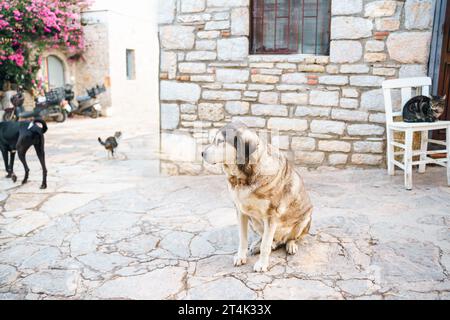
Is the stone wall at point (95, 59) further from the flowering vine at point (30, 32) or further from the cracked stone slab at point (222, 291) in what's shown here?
the cracked stone slab at point (222, 291)

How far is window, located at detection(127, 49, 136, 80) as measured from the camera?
14.6 metres

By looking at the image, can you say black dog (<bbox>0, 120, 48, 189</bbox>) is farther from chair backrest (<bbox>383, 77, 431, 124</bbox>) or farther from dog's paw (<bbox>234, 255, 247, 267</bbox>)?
chair backrest (<bbox>383, 77, 431, 124</bbox>)

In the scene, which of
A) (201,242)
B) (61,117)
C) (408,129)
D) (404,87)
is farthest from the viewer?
(61,117)

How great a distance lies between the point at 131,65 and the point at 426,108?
12380 millimetres

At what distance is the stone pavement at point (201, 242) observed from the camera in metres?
2.36

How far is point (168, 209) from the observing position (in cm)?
382

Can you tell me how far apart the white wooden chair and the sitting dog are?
75.0 inches

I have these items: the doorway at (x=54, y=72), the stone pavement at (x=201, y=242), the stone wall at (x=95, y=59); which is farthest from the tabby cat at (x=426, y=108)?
the doorway at (x=54, y=72)

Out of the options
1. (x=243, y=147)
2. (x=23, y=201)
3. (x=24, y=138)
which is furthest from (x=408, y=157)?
(x=24, y=138)

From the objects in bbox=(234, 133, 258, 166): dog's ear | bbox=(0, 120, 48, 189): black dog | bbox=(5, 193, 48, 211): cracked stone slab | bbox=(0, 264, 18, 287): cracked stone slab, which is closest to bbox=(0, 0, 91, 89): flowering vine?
bbox=(0, 120, 48, 189): black dog

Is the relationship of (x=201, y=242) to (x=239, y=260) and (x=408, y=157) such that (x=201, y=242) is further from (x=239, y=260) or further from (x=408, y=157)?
(x=408, y=157)

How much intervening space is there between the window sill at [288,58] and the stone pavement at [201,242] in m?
1.35

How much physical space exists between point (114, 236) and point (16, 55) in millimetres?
9617

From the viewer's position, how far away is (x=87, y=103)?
1260 centimetres
